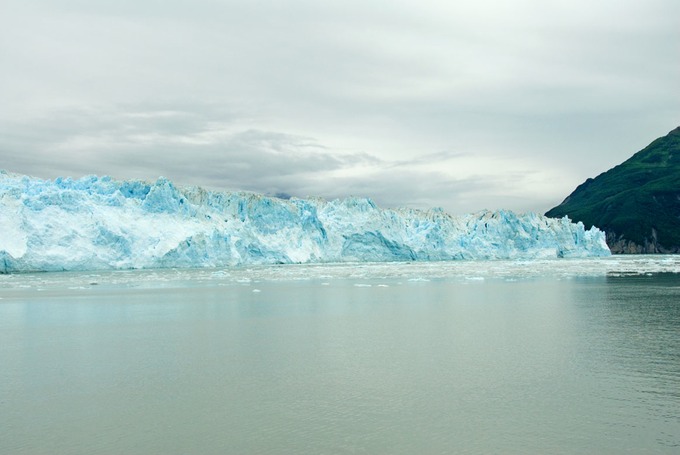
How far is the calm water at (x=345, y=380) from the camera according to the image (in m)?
5.51

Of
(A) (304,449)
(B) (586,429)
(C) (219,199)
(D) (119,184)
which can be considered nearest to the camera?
(A) (304,449)

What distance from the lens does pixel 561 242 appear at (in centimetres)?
5706

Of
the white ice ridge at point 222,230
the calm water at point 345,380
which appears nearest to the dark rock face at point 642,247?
the white ice ridge at point 222,230

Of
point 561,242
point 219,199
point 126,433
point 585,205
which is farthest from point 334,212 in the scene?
point 585,205

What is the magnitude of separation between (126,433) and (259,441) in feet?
4.46

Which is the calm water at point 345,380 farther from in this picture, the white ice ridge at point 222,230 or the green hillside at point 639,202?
the green hillside at point 639,202

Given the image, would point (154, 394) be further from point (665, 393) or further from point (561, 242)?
point (561, 242)

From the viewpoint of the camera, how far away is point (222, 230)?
41906 millimetres

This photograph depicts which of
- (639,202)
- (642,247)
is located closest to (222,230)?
(642,247)

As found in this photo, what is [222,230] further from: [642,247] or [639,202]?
[639,202]

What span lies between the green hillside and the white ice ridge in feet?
128

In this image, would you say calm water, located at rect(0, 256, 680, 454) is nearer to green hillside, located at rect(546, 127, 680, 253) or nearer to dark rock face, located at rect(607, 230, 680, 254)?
dark rock face, located at rect(607, 230, 680, 254)

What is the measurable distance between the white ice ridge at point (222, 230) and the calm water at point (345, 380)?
20464mm

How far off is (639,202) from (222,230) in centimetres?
8348
